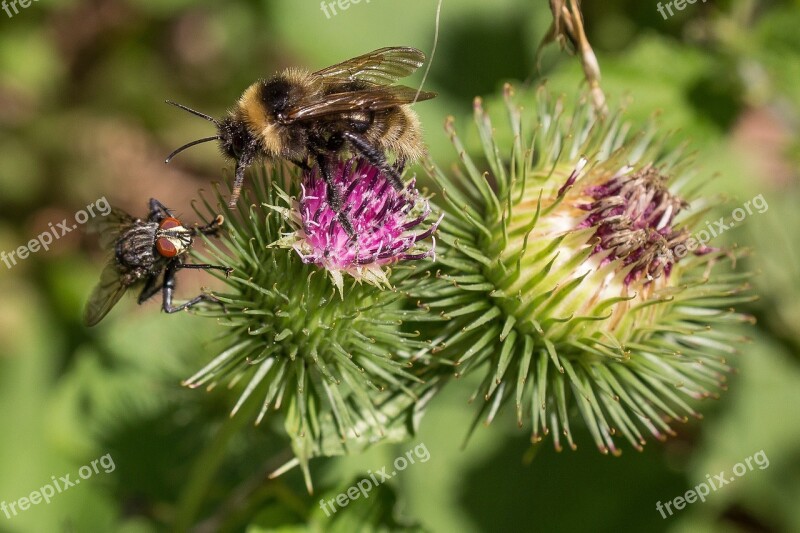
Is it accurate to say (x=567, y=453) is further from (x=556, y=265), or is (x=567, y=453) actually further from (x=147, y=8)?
(x=147, y=8)

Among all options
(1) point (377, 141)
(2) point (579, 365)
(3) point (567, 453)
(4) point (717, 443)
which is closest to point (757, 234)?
(4) point (717, 443)

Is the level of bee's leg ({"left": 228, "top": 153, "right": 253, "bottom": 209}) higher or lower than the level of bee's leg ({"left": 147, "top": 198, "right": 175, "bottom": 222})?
higher

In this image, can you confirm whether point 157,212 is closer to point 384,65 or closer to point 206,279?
point 384,65

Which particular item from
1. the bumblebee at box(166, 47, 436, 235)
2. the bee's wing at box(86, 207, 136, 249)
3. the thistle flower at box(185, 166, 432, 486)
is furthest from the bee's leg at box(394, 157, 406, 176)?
the bee's wing at box(86, 207, 136, 249)

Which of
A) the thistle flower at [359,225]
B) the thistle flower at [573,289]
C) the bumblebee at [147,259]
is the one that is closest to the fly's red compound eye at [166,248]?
the bumblebee at [147,259]

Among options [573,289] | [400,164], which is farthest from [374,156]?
[573,289]

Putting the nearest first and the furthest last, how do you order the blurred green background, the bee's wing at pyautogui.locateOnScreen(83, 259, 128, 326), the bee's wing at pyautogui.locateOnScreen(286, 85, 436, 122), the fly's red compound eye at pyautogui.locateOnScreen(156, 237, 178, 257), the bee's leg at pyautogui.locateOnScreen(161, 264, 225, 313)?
the bee's wing at pyautogui.locateOnScreen(286, 85, 436, 122) < the bee's leg at pyautogui.locateOnScreen(161, 264, 225, 313) < the fly's red compound eye at pyautogui.locateOnScreen(156, 237, 178, 257) < the bee's wing at pyautogui.locateOnScreen(83, 259, 128, 326) < the blurred green background

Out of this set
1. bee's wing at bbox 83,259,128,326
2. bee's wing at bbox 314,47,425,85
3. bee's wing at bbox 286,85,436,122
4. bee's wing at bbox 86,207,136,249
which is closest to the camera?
bee's wing at bbox 286,85,436,122

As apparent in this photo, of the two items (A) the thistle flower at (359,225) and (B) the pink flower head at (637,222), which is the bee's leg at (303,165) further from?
(B) the pink flower head at (637,222)

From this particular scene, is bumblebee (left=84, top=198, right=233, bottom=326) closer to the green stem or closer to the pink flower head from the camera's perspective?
the green stem
